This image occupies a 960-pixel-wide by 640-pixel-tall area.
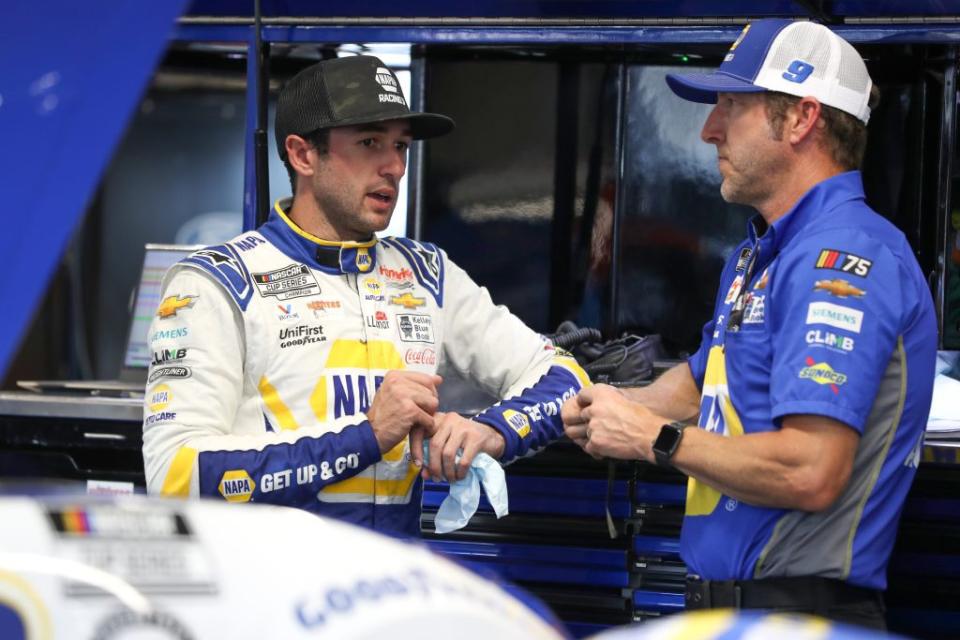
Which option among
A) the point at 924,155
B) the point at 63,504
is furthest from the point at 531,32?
the point at 63,504

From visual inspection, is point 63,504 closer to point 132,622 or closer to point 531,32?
point 132,622

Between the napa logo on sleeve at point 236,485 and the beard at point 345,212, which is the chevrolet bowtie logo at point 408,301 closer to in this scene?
the beard at point 345,212

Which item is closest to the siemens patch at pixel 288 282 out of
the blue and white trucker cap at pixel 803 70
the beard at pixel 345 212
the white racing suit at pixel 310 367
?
the white racing suit at pixel 310 367

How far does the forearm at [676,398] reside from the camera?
8.49ft

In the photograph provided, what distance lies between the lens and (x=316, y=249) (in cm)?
249

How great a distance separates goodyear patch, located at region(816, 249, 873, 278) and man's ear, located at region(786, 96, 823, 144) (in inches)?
11.0

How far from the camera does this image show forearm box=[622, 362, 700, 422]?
2.59m

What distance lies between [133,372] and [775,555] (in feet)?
7.69

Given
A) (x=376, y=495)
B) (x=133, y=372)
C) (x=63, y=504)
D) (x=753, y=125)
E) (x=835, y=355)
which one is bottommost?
(x=133, y=372)

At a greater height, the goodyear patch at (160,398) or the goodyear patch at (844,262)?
the goodyear patch at (844,262)

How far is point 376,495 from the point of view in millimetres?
2400

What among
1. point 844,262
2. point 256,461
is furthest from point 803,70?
point 256,461

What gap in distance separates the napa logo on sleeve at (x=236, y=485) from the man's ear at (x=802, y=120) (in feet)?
3.65

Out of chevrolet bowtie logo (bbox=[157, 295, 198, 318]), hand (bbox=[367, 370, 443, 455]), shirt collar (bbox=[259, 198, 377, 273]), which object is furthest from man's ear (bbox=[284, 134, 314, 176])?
hand (bbox=[367, 370, 443, 455])
